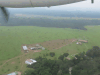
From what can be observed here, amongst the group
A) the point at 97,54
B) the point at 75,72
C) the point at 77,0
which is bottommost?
the point at 97,54

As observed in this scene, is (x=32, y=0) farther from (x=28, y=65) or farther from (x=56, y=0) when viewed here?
(x=28, y=65)

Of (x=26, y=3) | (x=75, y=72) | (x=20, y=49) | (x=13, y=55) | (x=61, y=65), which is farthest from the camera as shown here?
(x=20, y=49)

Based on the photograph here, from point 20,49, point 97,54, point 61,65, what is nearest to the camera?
point 61,65

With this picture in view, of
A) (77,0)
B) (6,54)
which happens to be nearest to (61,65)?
(77,0)

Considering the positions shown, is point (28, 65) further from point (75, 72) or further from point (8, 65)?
point (75, 72)

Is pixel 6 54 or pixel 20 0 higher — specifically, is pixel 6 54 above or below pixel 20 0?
below

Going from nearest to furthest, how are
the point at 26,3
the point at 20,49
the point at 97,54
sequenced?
the point at 26,3 → the point at 97,54 → the point at 20,49

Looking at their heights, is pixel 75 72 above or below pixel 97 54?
above

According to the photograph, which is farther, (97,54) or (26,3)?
(97,54)

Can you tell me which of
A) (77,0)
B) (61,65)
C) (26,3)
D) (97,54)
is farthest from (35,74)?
(97,54)
